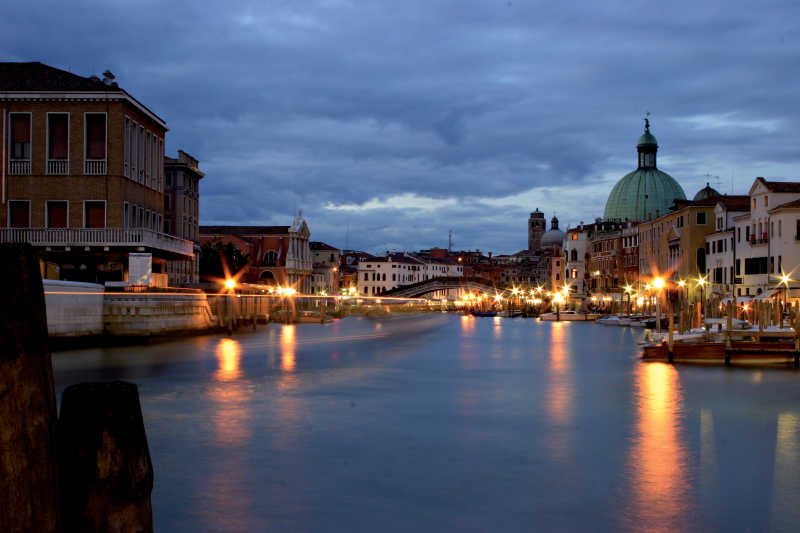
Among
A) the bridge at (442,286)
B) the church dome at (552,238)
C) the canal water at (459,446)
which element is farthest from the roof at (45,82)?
the church dome at (552,238)

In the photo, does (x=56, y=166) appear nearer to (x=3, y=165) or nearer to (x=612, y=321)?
(x=3, y=165)

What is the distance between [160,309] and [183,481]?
16.6 m

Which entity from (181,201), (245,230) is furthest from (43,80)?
(245,230)

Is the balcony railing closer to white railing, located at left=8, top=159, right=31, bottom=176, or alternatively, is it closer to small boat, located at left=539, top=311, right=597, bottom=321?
white railing, located at left=8, top=159, right=31, bottom=176

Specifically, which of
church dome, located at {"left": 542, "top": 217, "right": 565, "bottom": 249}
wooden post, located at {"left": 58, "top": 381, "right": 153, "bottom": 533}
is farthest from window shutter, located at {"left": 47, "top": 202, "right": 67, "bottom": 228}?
church dome, located at {"left": 542, "top": 217, "right": 565, "bottom": 249}

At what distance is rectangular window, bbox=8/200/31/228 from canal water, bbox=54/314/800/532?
662cm

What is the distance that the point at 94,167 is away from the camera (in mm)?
25578

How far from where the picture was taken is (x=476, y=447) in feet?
34.4

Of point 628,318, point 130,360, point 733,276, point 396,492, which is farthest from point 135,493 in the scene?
point 628,318

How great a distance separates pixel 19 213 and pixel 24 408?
24.7m

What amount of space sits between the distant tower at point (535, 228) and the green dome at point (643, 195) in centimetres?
9241

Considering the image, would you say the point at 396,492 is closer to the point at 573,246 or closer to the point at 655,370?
the point at 655,370

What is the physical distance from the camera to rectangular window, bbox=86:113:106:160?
25625 millimetres

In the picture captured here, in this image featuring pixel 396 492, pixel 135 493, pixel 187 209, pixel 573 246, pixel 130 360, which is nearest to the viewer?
pixel 135 493
